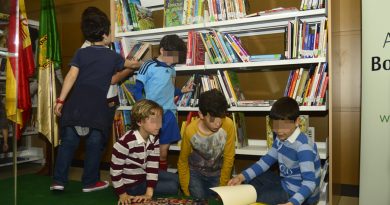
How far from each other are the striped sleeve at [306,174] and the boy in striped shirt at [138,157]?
798 millimetres

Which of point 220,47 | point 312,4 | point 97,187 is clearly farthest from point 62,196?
point 312,4

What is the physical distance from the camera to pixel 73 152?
2.42 m

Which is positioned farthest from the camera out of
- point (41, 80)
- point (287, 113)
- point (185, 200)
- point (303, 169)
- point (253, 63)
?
point (41, 80)

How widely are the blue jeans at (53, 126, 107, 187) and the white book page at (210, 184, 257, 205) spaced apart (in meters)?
1.02

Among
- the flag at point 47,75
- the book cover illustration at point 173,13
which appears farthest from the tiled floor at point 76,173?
the book cover illustration at point 173,13

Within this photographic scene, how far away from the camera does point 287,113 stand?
6.22 feet

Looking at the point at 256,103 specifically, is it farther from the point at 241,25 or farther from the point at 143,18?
the point at 143,18

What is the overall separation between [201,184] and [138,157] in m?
0.45

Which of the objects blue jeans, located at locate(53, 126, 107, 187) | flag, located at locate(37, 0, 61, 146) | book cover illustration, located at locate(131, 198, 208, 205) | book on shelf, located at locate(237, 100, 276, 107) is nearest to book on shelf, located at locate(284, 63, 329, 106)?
book on shelf, located at locate(237, 100, 276, 107)

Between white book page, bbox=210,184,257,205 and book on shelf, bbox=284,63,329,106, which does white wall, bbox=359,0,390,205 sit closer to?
book on shelf, bbox=284,63,329,106

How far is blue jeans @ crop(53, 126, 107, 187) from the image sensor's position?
2365 millimetres

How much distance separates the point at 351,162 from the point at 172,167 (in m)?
1.39

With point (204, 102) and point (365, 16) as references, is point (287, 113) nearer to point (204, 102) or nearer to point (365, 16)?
point (204, 102)

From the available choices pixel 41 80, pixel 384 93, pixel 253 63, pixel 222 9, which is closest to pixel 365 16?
pixel 384 93
